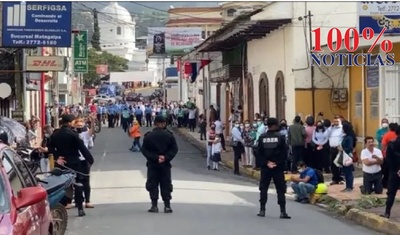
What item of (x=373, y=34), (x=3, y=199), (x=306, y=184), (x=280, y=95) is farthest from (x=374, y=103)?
(x=3, y=199)

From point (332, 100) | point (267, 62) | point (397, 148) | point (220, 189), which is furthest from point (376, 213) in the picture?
point (267, 62)

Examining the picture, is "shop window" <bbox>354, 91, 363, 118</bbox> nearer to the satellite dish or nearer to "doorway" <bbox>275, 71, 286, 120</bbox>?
"doorway" <bbox>275, 71, 286, 120</bbox>

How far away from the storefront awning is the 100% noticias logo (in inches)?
91.4

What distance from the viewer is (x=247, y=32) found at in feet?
109

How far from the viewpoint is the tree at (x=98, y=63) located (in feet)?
378

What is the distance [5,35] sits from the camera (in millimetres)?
26656

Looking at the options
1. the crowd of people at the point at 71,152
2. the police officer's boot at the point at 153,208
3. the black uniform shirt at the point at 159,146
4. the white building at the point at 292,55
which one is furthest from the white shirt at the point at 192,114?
the crowd of people at the point at 71,152

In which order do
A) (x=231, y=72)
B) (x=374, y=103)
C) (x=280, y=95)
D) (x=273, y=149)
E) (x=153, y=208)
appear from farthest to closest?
(x=231, y=72) < (x=280, y=95) < (x=374, y=103) < (x=153, y=208) < (x=273, y=149)

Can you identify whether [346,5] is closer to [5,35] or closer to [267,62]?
[267,62]

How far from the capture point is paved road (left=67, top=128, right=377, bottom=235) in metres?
13.1

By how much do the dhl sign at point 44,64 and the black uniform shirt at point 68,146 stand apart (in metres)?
13.7

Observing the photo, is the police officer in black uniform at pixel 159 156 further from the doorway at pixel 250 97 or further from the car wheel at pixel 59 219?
the doorway at pixel 250 97

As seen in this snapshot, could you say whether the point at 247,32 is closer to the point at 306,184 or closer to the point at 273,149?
the point at 306,184

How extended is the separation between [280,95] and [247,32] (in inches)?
117
